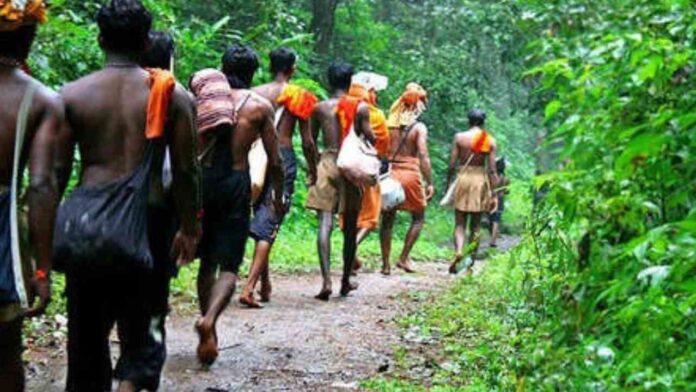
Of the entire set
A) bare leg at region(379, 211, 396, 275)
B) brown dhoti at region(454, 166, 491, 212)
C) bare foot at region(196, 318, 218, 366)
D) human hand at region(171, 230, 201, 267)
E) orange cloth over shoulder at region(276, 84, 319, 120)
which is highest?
orange cloth over shoulder at region(276, 84, 319, 120)

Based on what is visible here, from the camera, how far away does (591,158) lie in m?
6.14

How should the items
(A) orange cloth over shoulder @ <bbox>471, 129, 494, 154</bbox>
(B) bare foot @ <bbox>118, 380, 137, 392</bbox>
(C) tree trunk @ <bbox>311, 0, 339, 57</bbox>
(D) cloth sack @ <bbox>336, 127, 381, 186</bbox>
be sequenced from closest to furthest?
(B) bare foot @ <bbox>118, 380, 137, 392</bbox> → (D) cloth sack @ <bbox>336, 127, 381, 186</bbox> → (A) orange cloth over shoulder @ <bbox>471, 129, 494, 154</bbox> → (C) tree trunk @ <bbox>311, 0, 339, 57</bbox>

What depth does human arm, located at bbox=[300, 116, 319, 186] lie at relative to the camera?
1019 cm

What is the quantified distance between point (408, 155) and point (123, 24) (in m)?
9.35

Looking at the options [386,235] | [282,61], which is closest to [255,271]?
[282,61]

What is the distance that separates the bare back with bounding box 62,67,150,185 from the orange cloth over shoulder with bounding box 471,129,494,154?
9811 mm

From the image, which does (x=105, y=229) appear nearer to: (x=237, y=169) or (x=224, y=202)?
(x=224, y=202)

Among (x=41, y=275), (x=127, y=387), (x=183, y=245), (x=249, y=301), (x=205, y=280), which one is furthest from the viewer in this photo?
(x=249, y=301)

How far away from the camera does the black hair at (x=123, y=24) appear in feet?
17.0

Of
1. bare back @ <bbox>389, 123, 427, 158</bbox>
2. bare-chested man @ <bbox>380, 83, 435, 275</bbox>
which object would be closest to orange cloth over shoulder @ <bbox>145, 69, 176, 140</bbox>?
bare-chested man @ <bbox>380, 83, 435, 275</bbox>

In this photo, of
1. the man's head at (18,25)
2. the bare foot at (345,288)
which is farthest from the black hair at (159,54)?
the bare foot at (345,288)

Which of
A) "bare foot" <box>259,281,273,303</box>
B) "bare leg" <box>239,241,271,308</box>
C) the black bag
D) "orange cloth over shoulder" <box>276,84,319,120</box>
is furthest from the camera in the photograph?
"bare foot" <box>259,281,273,303</box>

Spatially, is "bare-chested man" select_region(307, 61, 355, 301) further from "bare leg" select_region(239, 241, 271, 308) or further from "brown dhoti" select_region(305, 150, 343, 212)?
"bare leg" select_region(239, 241, 271, 308)

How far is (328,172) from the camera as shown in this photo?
36.0 feet
